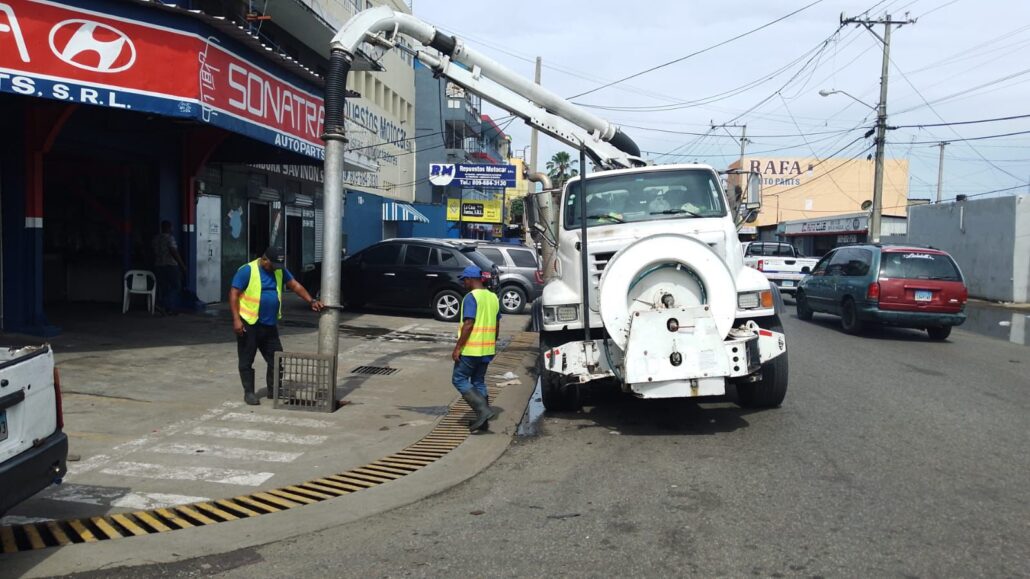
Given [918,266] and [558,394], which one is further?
[918,266]

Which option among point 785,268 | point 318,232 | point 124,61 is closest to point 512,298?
point 318,232

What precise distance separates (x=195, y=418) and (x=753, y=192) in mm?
6295

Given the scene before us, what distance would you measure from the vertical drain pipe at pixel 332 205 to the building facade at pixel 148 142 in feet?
7.22

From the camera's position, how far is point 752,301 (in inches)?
304

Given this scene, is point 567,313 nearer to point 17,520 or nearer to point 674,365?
point 674,365

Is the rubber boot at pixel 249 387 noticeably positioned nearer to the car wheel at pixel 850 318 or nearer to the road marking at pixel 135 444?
the road marking at pixel 135 444

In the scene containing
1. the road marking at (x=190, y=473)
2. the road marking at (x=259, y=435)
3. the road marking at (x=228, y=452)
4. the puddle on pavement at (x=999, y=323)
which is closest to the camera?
the road marking at (x=190, y=473)

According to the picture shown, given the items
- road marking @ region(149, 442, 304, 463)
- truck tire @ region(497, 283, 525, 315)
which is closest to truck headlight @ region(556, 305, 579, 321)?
road marking @ region(149, 442, 304, 463)

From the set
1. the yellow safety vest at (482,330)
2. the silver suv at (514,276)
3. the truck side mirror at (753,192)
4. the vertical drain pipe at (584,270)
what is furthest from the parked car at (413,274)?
the yellow safety vest at (482,330)

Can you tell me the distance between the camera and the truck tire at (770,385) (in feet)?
25.6

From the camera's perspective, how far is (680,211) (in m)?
8.48

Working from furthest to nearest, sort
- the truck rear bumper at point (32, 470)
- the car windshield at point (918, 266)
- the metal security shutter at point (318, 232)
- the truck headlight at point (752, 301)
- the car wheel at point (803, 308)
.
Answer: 1. the metal security shutter at point (318, 232)
2. the car wheel at point (803, 308)
3. the car windshield at point (918, 266)
4. the truck headlight at point (752, 301)
5. the truck rear bumper at point (32, 470)

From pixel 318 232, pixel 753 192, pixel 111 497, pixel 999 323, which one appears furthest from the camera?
pixel 318 232

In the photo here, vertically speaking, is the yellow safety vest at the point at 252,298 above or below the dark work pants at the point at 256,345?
above
